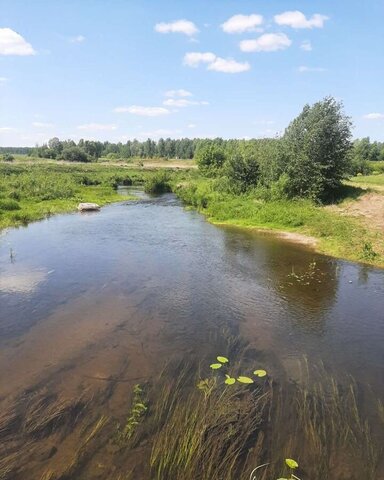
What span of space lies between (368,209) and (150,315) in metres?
26.0

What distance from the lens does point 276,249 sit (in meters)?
27.1

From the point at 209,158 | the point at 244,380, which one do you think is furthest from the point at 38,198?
the point at 244,380

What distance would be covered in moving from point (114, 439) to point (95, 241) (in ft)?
69.2

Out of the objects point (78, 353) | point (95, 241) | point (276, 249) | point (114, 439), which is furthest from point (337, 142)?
point (114, 439)

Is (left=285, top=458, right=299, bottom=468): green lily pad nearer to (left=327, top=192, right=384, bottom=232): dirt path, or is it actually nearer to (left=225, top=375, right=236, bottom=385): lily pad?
(left=225, top=375, right=236, bottom=385): lily pad

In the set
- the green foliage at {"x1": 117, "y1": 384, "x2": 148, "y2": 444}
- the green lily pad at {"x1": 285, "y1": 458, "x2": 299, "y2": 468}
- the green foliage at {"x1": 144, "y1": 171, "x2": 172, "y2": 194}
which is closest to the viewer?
the green lily pad at {"x1": 285, "y1": 458, "x2": 299, "y2": 468}

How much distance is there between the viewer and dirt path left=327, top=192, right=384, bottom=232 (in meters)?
31.3

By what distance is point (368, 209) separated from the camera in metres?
34.3

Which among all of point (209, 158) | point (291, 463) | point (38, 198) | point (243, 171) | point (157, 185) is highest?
point (209, 158)

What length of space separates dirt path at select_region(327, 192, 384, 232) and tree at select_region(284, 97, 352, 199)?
3.30 metres

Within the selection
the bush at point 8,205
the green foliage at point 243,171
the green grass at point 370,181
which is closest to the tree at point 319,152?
the green foliage at point 243,171

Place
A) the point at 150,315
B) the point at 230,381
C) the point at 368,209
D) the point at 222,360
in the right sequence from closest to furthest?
1. the point at 230,381
2. the point at 222,360
3. the point at 150,315
4. the point at 368,209

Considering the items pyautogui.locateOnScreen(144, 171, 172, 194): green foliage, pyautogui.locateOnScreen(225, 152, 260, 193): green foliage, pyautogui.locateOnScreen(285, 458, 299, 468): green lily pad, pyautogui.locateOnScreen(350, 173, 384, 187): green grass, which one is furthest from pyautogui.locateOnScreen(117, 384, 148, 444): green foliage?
pyautogui.locateOnScreen(144, 171, 172, 194): green foliage

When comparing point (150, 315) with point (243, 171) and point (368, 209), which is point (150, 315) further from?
point (243, 171)
